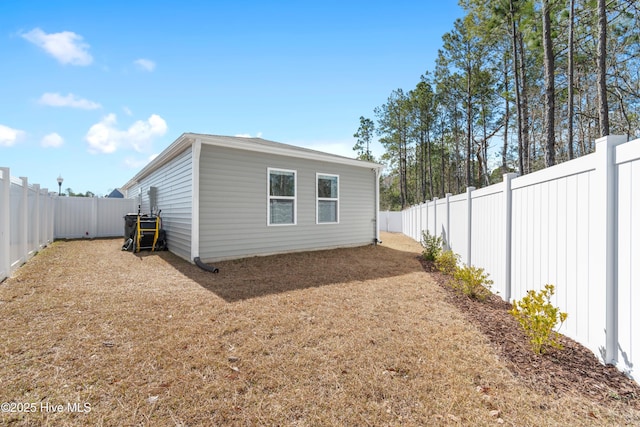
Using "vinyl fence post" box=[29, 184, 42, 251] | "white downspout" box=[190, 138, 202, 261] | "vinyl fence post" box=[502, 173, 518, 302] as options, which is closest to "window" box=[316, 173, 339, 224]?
"white downspout" box=[190, 138, 202, 261]

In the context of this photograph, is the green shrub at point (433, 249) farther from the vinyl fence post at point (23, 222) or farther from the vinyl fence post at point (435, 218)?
the vinyl fence post at point (23, 222)

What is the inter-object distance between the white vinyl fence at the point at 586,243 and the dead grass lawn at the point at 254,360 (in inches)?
25.7

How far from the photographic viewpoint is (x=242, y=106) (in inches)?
411

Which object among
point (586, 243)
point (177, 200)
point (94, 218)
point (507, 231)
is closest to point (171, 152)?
point (177, 200)

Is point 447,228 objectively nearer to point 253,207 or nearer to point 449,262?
point 449,262

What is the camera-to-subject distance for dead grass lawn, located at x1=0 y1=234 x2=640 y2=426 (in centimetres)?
172

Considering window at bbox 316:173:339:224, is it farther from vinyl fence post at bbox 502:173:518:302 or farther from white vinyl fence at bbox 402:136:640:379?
vinyl fence post at bbox 502:173:518:302

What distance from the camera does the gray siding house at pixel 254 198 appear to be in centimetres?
637

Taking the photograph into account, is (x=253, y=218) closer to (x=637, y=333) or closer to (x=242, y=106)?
(x=242, y=106)

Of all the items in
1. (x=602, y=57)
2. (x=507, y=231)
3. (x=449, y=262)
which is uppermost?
(x=602, y=57)

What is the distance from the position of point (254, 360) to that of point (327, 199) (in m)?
6.39

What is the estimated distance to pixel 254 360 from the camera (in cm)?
235

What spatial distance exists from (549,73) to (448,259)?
5.13 meters

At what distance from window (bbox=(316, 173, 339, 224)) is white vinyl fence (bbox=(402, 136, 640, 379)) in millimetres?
5027
